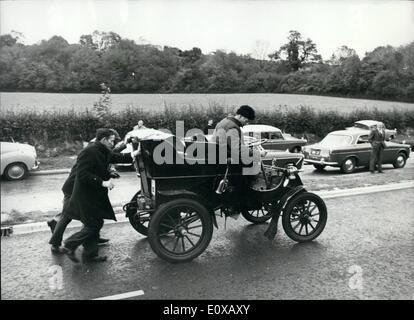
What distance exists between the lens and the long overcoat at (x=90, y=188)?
446 centimetres

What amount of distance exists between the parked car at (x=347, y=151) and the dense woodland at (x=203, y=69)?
4634 millimetres

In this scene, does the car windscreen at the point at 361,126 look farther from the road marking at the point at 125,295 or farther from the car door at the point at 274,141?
the road marking at the point at 125,295

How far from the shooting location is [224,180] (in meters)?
4.68

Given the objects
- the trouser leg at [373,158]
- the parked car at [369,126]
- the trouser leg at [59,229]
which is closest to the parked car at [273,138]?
the parked car at [369,126]

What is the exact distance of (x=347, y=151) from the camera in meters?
12.7

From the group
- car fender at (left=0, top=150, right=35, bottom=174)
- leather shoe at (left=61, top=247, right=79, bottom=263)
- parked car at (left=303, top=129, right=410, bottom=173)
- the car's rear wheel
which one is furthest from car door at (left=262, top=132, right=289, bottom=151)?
leather shoe at (left=61, top=247, right=79, bottom=263)

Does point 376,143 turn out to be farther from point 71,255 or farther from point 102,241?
point 71,255

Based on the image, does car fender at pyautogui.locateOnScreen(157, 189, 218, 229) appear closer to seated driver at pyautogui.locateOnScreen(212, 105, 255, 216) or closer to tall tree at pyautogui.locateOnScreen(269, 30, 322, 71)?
seated driver at pyautogui.locateOnScreen(212, 105, 255, 216)

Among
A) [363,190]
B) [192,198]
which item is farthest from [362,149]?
[192,198]

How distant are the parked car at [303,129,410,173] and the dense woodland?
463 cm

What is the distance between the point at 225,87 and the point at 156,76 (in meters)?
2.03
